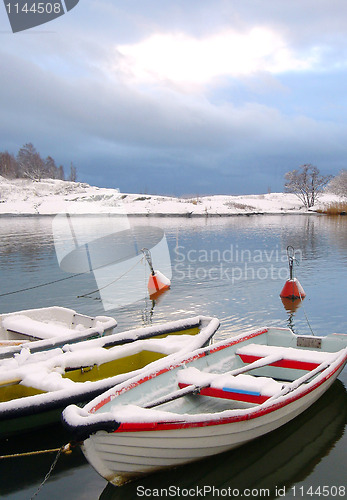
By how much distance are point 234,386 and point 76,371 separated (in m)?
3.10

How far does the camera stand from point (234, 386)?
694 centimetres

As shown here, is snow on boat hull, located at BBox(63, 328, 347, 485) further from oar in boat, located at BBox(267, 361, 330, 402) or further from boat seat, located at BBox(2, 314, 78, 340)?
boat seat, located at BBox(2, 314, 78, 340)

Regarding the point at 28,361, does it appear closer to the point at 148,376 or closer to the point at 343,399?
the point at 148,376

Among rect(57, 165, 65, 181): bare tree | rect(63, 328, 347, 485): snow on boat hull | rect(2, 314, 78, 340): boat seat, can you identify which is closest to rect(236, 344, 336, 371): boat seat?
rect(63, 328, 347, 485): snow on boat hull

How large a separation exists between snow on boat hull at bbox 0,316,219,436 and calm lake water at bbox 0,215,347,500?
723 millimetres

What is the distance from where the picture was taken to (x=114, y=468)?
545 centimetres

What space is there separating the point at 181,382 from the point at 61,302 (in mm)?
11296

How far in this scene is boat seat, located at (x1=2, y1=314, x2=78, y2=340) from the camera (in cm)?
1021

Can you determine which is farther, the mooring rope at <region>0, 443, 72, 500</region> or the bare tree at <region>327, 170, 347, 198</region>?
the bare tree at <region>327, 170, 347, 198</region>

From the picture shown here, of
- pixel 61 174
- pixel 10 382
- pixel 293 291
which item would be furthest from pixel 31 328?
pixel 61 174

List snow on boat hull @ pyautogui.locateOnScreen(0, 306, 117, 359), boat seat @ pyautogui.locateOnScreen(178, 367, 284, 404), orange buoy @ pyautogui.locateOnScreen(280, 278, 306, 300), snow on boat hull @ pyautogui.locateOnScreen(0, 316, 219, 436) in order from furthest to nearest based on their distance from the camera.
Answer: orange buoy @ pyautogui.locateOnScreen(280, 278, 306, 300)
snow on boat hull @ pyautogui.locateOnScreen(0, 306, 117, 359)
boat seat @ pyautogui.locateOnScreen(178, 367, 284, 404)
snow on boat hull @ pyautogui.locateOnScreen(0, 316, 219, 436)

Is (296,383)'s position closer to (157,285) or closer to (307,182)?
(157,285)

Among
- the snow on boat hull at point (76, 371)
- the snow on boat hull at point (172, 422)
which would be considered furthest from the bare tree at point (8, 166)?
the snow on boat hull at point (172, 422)

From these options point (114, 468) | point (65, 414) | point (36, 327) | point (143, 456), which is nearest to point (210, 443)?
point (143, 456)
